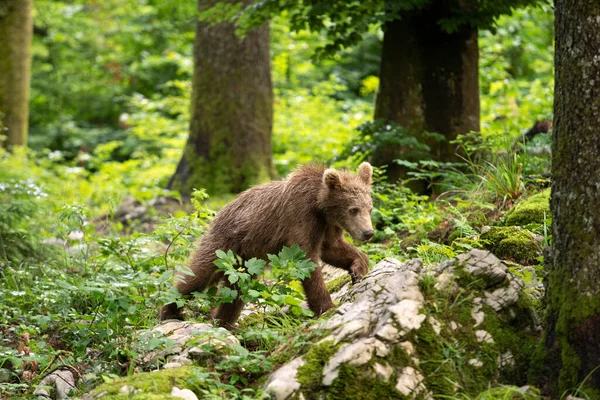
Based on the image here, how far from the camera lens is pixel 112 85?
2353cm

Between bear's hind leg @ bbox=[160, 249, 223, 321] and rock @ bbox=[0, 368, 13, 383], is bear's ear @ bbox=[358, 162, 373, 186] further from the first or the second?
rock @ bbox=[0, 368, 13, 383]

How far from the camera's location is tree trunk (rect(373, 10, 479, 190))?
9109 millimetres

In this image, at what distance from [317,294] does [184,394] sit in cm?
167

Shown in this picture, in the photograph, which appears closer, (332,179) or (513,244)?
(513,244)

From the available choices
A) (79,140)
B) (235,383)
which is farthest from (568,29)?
(79,140)

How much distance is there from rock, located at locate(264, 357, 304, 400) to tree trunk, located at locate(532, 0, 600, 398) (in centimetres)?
140

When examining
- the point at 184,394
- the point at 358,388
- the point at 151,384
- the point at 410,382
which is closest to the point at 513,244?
the point at 410,382

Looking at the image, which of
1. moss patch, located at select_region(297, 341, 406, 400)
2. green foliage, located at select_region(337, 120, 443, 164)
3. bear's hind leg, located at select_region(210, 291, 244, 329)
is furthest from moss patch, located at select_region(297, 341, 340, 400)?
green foliage, located at select_region(337, 120, 443, 164)

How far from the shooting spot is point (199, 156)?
11617 mm

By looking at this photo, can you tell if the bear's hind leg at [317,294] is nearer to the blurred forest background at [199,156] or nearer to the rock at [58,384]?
the blurred forest background at [199,156]

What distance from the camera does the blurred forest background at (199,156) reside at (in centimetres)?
560

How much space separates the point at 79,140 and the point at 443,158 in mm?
15581

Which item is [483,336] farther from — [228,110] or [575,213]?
[228,110]

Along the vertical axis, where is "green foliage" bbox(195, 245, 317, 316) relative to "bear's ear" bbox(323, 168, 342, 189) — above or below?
below
